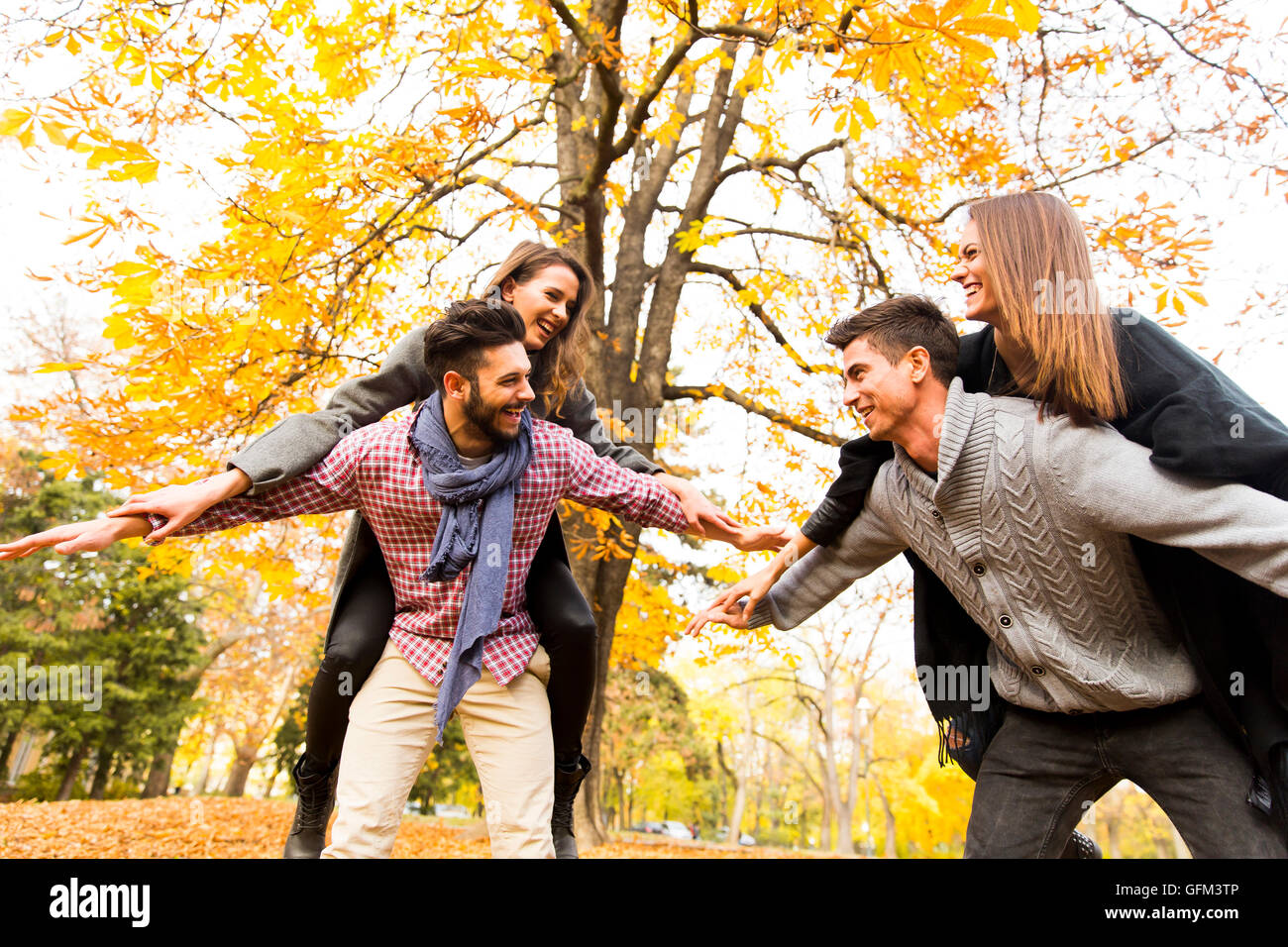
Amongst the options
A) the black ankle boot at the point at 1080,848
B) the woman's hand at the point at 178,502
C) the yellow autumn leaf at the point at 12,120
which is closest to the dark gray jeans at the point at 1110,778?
the black ankle boot at the point at 1080,848

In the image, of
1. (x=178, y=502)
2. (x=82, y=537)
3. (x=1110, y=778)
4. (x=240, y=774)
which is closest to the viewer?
(x=82, y=537)

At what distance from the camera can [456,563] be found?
244 centimetres

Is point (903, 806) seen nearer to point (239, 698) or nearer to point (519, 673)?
point (239, 698)

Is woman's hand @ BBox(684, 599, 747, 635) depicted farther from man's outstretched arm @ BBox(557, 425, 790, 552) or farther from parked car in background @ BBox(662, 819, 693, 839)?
parked car in background @ BBox(662, 819, 693, 839)

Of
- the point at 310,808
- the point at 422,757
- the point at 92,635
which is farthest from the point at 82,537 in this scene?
the point at 92,635

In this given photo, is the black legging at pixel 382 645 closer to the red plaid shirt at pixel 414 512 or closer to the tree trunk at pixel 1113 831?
the red plaid shirt at pixel 414 512

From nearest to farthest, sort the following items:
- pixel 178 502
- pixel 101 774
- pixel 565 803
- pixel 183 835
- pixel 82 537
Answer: pixel 82 537, pixel 178 502, pixel 565 803, pixel 183 835, pixel 101 774

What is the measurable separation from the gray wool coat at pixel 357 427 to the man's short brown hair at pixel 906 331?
93 cm

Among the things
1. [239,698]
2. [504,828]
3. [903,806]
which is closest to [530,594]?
[504,828]

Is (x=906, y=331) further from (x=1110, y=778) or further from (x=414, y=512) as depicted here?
(x=414, y=512)

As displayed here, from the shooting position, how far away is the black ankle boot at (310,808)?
9.25 ft

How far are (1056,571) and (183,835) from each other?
1145 cm

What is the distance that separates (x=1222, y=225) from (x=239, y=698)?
76.4ft

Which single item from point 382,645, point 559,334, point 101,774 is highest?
point 559,334
